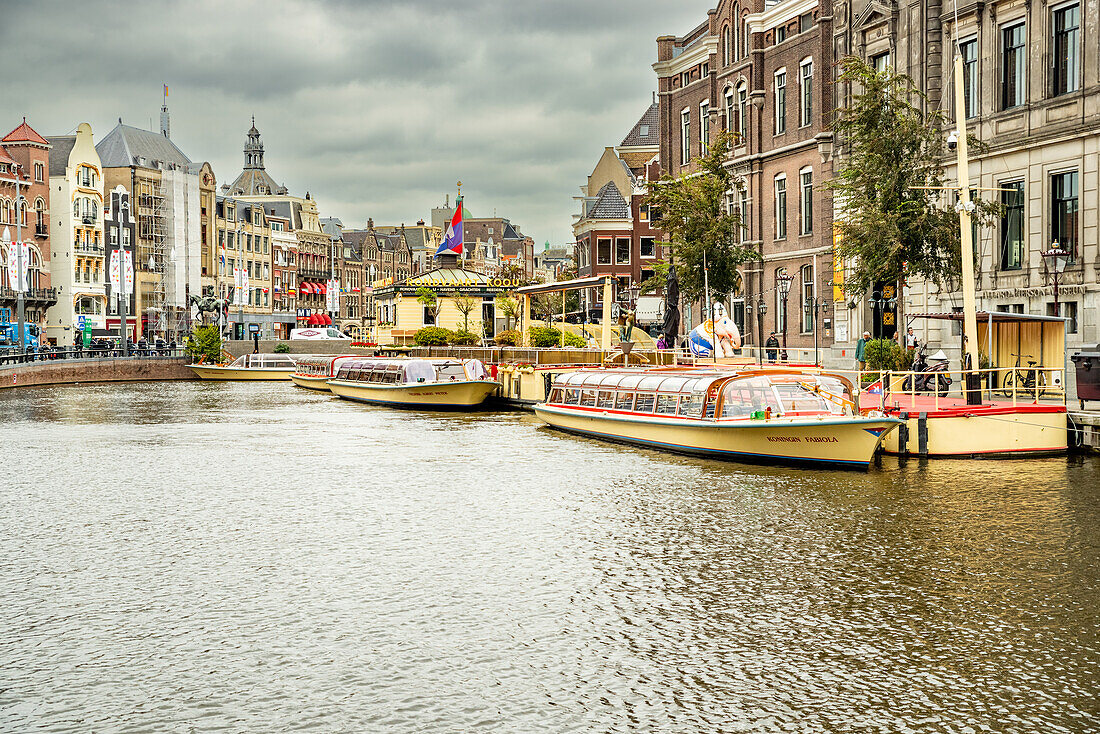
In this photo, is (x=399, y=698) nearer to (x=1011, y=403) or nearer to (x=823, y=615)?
(x=823, y=615)

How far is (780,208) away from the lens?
57844 millimetres

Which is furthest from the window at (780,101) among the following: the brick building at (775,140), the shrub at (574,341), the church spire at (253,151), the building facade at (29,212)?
the church spire at (253,151)

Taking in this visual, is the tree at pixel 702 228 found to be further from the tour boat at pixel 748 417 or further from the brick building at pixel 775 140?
the tour boat at pixel 748 417

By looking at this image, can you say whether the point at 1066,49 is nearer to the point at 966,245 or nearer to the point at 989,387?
the point at 966,245

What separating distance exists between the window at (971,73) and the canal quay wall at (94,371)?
51.9 m

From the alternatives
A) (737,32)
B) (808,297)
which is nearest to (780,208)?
(808,297)

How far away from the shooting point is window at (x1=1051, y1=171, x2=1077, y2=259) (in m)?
35.2

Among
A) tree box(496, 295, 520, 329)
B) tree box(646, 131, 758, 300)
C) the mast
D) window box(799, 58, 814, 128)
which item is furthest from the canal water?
tree box(496, 295, 520, 329)

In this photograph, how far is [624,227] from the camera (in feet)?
311

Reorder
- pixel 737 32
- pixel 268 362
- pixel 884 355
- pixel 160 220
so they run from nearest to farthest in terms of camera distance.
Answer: pixel 884 355, pixel 737 32, pixel 268 362, pixel 160 220

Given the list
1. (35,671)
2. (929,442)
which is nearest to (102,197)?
(929,442)

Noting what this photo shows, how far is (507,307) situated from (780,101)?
1184 inches

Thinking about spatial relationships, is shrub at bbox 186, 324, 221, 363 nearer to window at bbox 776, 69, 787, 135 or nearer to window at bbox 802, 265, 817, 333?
window at bbox 776, 69, 787, 135

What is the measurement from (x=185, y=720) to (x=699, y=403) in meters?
19.7
